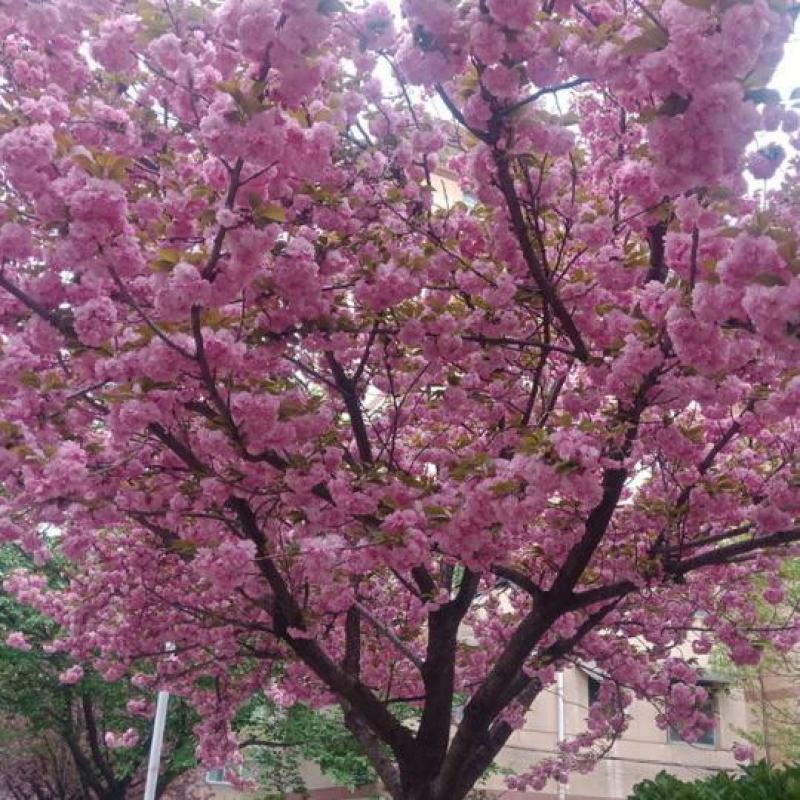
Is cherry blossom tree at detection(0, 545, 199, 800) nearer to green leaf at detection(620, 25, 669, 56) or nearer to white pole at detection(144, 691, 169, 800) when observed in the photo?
white pole at detection(144, 691, 169, 800)

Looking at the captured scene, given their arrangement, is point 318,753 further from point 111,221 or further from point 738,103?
point 738,103

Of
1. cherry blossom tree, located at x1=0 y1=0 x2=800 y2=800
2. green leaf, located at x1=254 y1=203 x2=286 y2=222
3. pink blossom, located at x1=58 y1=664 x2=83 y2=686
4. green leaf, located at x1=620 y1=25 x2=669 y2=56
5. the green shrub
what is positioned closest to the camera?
green leaf, located at x1=620 y1=25 x2=669 y2=56

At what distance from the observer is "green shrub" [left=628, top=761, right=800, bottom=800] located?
4059mm

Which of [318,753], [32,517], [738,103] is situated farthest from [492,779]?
[738,103]

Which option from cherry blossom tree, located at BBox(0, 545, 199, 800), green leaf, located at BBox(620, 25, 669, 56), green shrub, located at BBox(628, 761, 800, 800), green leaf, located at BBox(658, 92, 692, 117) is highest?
green leaf, located at BBox(620, 25, 669, 56)

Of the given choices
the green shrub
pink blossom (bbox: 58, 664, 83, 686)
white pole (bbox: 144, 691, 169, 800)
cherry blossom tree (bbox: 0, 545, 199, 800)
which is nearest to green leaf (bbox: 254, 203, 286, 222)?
the green shrub

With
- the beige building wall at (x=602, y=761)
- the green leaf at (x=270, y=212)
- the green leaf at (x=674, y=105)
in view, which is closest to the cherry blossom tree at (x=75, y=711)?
the beige building wall at (x=602, y=761)

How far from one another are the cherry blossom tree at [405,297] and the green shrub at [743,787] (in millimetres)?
1150

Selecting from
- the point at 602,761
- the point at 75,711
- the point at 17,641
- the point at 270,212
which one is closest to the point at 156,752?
the point at 17,641

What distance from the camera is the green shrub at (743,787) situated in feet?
13.3

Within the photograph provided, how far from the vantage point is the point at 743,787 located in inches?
168

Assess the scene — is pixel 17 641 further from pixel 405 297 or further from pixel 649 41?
pixel 649 41

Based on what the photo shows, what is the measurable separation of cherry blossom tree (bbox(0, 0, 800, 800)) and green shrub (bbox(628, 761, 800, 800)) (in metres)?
1.15

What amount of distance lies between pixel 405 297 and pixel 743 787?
10.3ft
